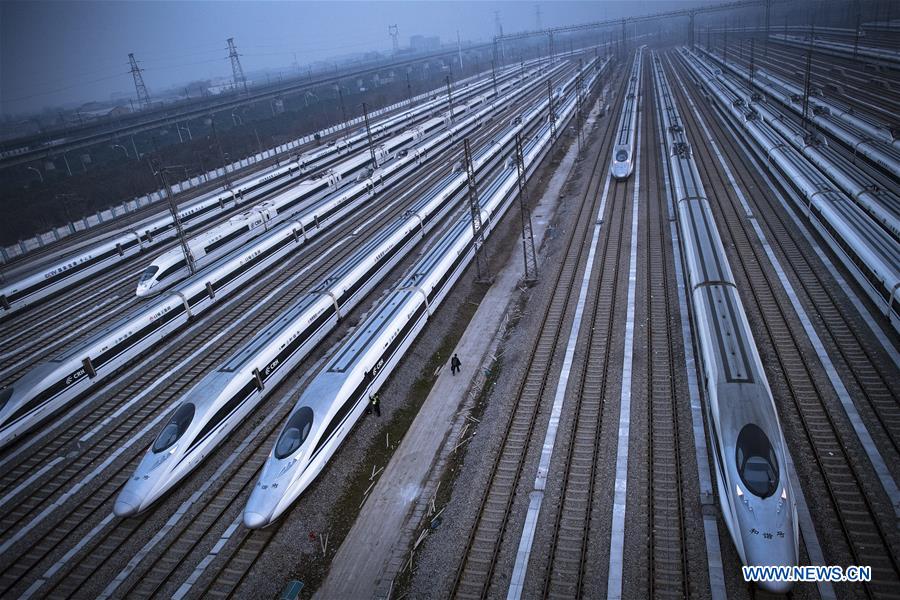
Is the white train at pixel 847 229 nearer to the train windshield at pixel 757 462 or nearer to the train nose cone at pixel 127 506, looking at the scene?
the train windshield at pixel 757 462

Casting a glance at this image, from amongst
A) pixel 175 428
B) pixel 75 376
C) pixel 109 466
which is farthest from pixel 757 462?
pixel 75 376

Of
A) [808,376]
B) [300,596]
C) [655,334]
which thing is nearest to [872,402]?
[808,376]

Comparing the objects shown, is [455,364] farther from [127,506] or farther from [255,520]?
[127,506]

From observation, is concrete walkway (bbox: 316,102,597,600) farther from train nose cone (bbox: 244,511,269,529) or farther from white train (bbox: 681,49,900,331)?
white train (bbox: 681,49,900,331)

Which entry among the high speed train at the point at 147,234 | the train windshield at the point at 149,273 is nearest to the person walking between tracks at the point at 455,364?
the train windshield at the point at 149,273

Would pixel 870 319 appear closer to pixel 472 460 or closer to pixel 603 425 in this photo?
pixel 603 425

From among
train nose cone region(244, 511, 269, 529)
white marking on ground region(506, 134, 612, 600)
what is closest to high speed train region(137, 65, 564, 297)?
train nose cone region(244, 511, 269, 529)
